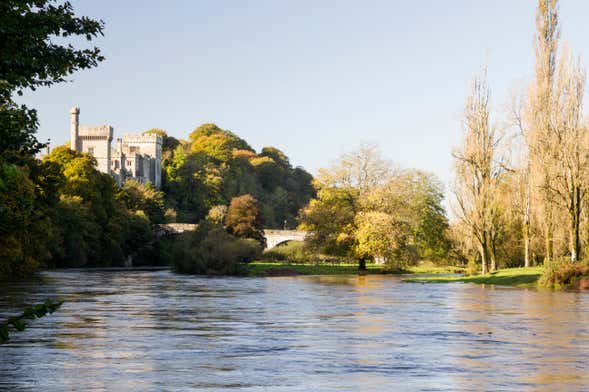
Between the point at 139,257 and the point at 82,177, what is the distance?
18.4 metres

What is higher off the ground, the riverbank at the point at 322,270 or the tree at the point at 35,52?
the tree at the point at 35,52

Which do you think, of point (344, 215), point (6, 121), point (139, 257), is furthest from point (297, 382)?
point (139, 257)

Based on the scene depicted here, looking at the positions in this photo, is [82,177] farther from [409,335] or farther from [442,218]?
[409,335]

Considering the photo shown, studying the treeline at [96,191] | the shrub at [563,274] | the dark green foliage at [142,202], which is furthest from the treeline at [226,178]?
the shrub at [563,274]

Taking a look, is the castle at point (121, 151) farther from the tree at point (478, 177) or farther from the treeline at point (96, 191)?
the tree at point (478, 177)

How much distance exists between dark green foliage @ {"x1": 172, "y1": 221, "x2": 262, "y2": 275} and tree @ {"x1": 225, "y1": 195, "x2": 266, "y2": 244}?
23084mm

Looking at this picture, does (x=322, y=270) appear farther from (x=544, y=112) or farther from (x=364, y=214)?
(x=544, y=112)

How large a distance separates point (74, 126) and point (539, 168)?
124m


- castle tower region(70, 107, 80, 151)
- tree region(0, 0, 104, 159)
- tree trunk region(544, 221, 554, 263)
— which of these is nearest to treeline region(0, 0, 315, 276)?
tree region(0, 0, 104, 159)

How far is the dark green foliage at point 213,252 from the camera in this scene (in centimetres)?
7169

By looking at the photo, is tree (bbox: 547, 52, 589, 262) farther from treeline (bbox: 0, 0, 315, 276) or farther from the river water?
treeline (bbox: 0, 0, 315, 276)

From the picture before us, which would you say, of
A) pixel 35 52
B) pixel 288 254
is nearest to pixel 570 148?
pixel 35 52

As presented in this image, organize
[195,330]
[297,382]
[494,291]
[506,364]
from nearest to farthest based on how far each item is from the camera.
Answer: [297,382] < [506,364] < [195,330] < [494,291]

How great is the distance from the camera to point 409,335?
21219 mm
